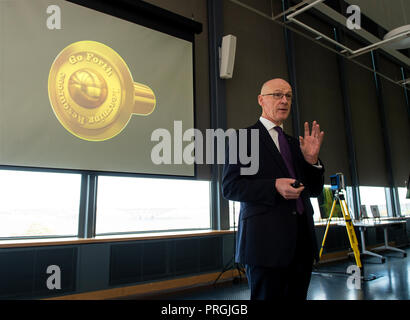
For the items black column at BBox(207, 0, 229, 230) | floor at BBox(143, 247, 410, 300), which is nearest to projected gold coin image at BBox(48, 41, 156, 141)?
black column at BBox(207, 0, 229, 230)

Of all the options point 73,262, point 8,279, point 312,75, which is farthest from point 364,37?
point 8,279

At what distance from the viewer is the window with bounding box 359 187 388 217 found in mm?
6781

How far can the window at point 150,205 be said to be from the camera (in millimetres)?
3430

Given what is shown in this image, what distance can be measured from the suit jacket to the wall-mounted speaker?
3.35 m

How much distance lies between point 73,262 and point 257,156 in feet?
7.62

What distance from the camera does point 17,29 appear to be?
291 cm

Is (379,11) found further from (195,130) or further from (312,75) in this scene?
(195,130)

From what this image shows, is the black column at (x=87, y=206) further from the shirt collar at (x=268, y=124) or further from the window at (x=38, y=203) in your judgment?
the shirt collar at (x=268, y=124)

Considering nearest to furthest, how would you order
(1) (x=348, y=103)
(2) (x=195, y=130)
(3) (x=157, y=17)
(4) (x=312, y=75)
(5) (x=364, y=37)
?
(3) (x=157, y=17), (2) (x=195, y=130), (4) (x=312, y=75), (1) (x=348, y=103), (5) (x=364, y=37)

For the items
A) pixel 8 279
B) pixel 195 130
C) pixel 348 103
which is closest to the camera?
pixel 8 279

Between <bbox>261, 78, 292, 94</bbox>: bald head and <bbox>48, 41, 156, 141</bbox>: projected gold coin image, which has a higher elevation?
<bbox>48, 41, 156, 141</bbox>: projected gold coin image

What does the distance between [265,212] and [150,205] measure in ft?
9.34

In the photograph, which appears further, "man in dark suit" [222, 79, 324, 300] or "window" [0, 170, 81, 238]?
"window" [0, 170, 81, 238]

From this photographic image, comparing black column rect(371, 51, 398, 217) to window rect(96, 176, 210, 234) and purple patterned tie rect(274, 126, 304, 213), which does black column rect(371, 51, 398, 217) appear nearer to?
window rect(96, 176, 210, 234)
